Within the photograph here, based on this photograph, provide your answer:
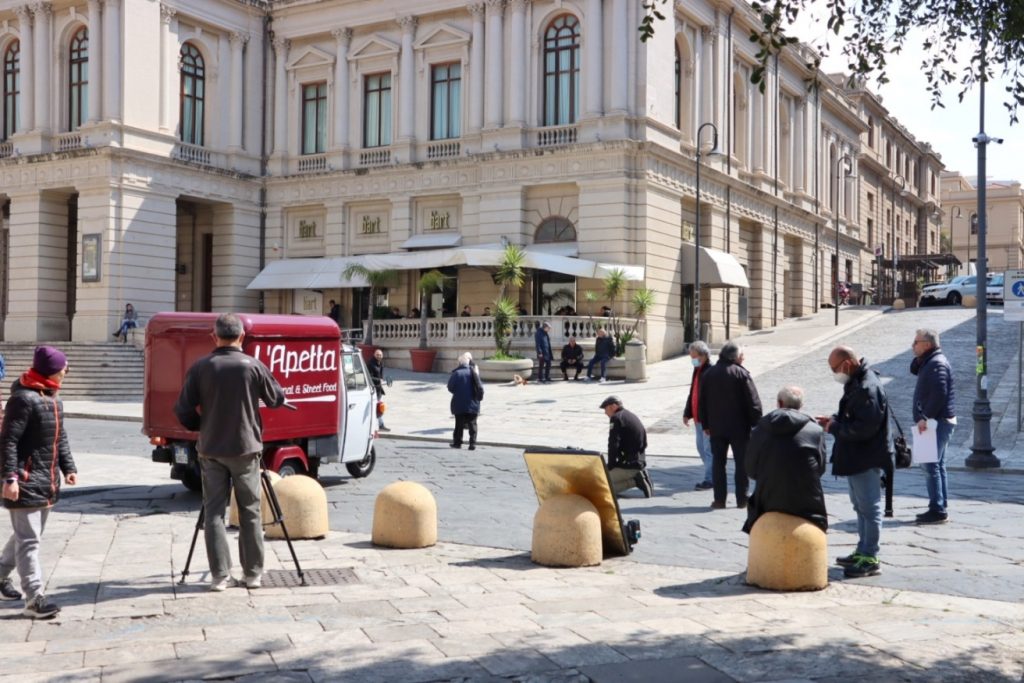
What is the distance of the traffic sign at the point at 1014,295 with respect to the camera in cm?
1758

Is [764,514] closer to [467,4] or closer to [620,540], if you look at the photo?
[620,540]

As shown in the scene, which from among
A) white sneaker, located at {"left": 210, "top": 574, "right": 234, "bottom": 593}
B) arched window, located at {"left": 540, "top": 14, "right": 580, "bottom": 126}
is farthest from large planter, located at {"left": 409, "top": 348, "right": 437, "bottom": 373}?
white sneaker, located at {"left": 210, "top": 574, "right": 234, "bottom": 593}

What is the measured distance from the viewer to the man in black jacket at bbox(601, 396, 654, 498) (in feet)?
40.3

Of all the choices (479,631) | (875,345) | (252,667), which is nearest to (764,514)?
(479,631)

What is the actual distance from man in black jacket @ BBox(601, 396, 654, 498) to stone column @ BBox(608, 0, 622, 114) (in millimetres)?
21902

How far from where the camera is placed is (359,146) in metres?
38.4

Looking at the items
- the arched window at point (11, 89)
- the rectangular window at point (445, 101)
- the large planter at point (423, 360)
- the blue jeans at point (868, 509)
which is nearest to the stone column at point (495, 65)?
the rectangular window at point (445, 101)

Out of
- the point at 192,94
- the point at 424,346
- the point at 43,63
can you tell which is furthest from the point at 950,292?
the point at 43,63

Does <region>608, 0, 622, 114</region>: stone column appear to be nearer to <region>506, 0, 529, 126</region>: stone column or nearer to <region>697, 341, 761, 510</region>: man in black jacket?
<region>506, 0, 529, 126</region>: stone column

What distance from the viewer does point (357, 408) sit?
13.8 metres

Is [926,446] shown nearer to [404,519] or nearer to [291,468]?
[404,519]

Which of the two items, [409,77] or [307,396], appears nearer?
[307,396]

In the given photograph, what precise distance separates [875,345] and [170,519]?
2699cm

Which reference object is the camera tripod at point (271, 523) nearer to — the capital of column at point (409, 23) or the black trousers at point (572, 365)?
the black trousers at point (572, 365)
